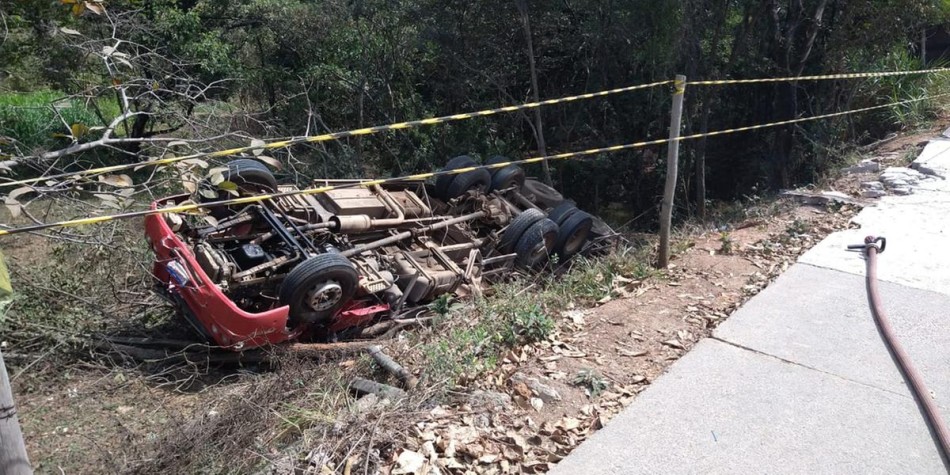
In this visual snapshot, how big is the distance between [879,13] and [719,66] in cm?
243

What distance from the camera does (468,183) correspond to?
8344 millimetres

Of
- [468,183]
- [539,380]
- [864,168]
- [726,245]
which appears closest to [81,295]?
[468,183]

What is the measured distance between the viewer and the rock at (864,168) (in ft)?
30.3

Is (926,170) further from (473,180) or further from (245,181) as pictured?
(245,181)

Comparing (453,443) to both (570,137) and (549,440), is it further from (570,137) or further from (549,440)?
(570,137)

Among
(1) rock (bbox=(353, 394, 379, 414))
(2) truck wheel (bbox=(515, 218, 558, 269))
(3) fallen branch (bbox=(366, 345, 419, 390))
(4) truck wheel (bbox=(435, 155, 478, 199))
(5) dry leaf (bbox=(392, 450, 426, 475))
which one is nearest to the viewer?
(5) dry leaf (bbox=(392, 450, 426, 475))

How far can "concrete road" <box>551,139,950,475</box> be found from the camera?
11.3 feet

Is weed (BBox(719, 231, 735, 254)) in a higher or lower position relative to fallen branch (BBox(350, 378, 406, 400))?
lower

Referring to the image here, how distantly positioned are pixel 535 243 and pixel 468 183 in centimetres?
126

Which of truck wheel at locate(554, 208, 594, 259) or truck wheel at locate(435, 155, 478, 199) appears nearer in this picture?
truck wheel at locate(554, 208, 594, 259)

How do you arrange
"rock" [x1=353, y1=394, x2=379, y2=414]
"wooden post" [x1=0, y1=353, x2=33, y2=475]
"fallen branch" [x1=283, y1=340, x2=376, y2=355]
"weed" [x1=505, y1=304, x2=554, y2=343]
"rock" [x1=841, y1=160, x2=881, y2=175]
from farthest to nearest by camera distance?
1. "rock" [x1=841, y1=160, x2=881, y2=175]
2. "fallen branch" [x1=283, y1=340, x2=376, y2=355]
3. "weed" [x1=505, y1=304, x2=554, y2=343]
4. "rock" [x1=353, y1=394, x2=379, y2=414]
5. "wooden post" [x1=0, y1=353, x2=33, y2=475]

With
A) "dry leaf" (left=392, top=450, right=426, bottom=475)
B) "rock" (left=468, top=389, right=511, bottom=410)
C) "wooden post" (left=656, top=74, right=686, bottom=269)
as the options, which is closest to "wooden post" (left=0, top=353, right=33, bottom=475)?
"dry leaf" (left=392, top=450, right=426, bottom=475)

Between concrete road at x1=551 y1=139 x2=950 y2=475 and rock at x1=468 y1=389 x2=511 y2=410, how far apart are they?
522 mm

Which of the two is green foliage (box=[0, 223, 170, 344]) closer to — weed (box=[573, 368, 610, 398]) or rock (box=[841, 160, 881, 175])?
weed (box=[573, 368, 610, 398])
